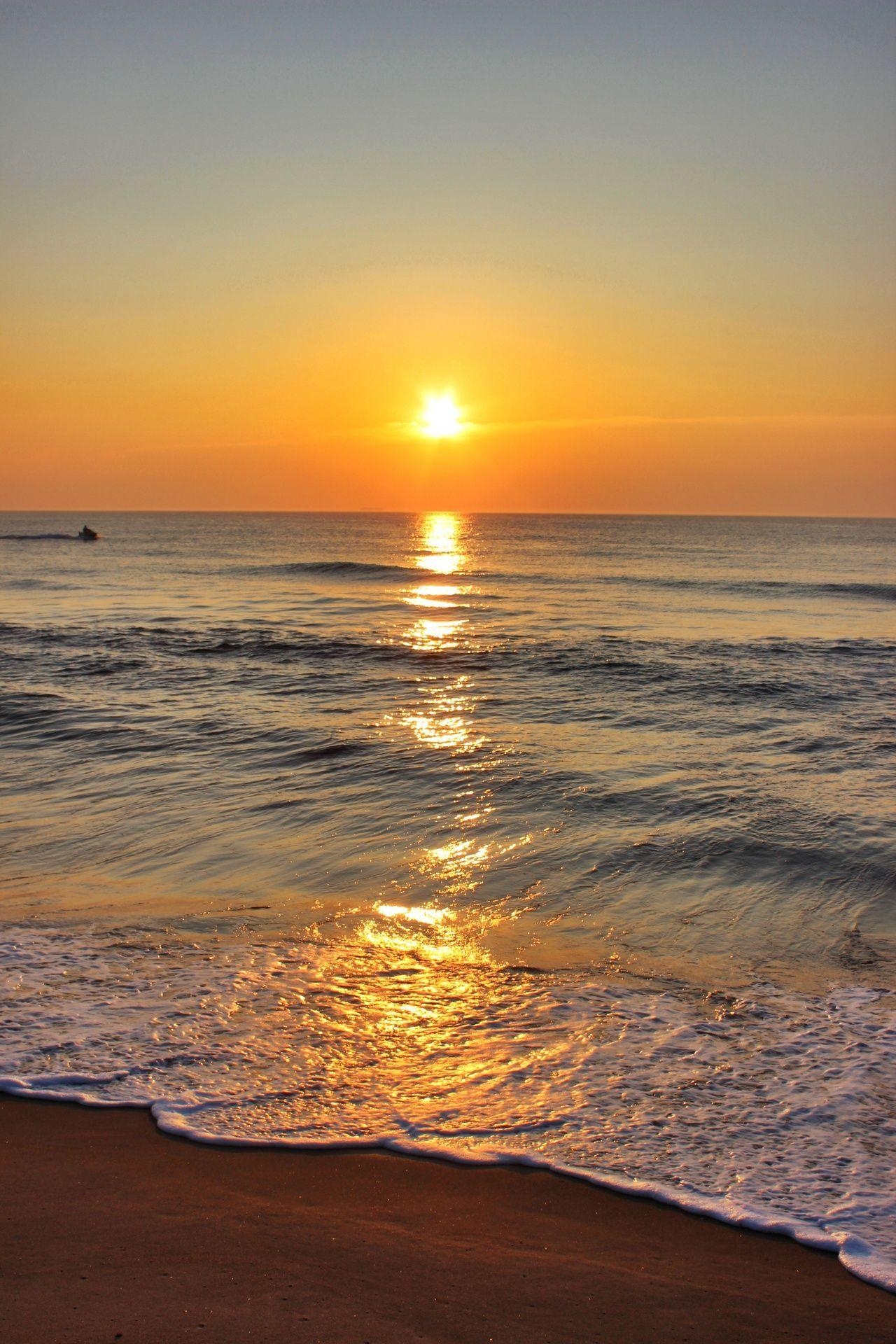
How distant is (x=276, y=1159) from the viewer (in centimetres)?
400

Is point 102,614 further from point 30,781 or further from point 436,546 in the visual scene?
point 436,546

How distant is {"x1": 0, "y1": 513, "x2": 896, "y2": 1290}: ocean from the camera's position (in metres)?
4.30

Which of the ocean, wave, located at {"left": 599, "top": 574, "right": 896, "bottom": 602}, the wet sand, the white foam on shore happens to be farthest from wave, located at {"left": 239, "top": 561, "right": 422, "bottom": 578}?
the wet sand

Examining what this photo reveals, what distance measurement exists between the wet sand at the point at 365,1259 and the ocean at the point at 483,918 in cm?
17

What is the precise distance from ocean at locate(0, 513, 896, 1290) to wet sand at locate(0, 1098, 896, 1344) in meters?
0.17

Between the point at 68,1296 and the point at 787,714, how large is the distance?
13865 mm

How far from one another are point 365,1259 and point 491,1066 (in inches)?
58.4

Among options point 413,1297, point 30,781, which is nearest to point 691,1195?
point 413,1297

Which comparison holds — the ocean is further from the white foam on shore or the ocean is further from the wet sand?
the wet sand

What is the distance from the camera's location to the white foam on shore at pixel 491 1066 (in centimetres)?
399

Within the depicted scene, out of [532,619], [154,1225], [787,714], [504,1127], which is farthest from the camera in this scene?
[532,619]

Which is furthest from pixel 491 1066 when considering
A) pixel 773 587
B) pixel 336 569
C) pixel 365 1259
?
pixel 336 569

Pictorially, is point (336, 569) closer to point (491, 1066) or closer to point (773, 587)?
point (773, 587)

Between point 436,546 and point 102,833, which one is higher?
point 436,546
